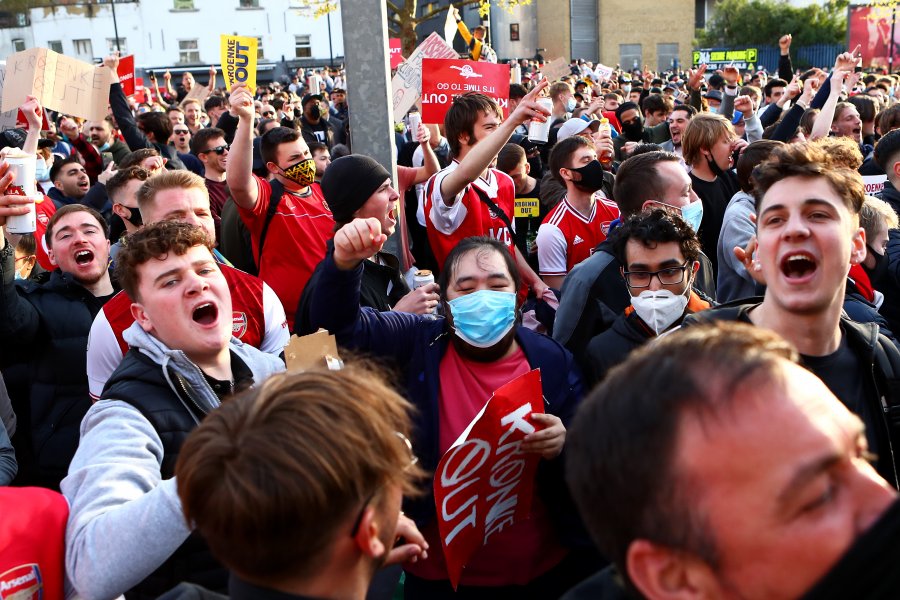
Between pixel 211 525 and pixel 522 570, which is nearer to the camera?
pixel 211 525

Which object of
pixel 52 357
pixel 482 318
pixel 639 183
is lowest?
pixel 52 357

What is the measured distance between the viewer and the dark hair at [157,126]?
9031 millimetres

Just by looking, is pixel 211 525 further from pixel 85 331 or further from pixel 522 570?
pixel 85 331

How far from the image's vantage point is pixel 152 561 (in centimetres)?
195

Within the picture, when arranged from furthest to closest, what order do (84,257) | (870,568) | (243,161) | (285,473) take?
(243,161)
(84,257)
(285,473)
(870,568)

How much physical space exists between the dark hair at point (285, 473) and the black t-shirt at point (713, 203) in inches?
168

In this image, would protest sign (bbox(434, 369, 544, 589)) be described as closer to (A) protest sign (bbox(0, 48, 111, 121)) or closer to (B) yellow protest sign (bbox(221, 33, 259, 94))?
(A) protest sign (bbox(0, 48, 111, 121))

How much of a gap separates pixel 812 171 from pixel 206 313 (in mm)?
1992

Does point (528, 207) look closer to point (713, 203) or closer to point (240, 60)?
point (713, 203)

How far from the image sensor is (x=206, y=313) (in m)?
2.81

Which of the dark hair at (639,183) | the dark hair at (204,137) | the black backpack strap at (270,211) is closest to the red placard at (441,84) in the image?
the black backpack strap at (270,211)

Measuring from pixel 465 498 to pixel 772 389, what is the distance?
137cm

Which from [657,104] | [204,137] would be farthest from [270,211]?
[657,104]

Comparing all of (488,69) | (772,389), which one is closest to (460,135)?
(488,69)
